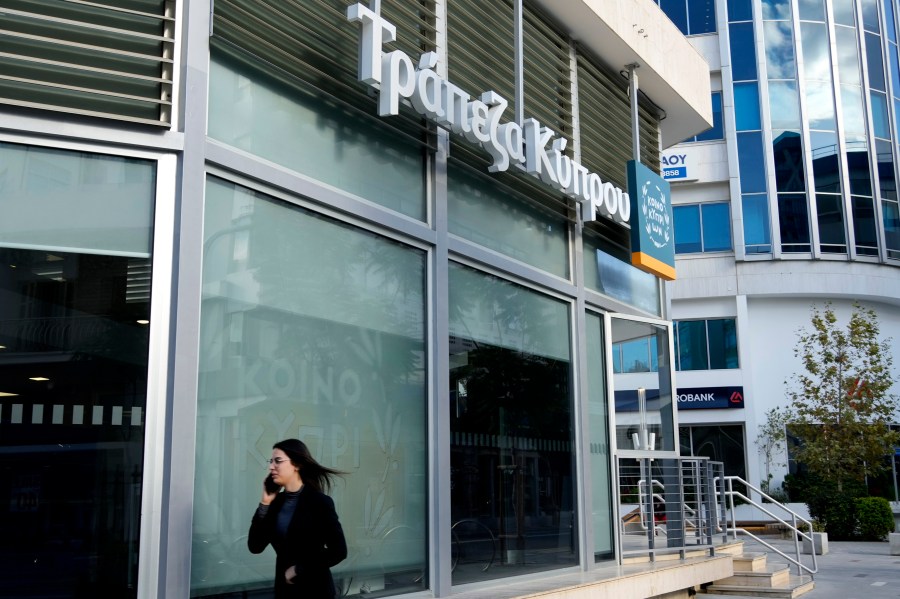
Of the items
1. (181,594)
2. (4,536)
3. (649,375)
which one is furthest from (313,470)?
(649,375)

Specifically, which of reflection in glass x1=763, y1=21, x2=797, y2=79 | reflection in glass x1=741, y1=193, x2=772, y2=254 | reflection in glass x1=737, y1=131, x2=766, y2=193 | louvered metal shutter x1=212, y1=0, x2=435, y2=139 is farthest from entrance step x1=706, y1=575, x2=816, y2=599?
reflection in glass x1=763, y1=21, x2=797, y2=79

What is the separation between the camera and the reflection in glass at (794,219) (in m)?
35.5

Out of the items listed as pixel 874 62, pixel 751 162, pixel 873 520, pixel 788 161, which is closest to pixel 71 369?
pixel 873 520

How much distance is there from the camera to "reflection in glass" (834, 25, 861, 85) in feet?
121

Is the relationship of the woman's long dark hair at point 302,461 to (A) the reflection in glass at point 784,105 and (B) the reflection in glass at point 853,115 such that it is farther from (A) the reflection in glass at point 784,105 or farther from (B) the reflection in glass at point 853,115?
(B) the reflection in glass at point 853,115

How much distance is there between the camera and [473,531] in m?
8.69

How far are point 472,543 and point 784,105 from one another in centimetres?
3168

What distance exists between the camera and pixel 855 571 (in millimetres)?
17359

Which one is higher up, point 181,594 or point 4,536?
point 4,536

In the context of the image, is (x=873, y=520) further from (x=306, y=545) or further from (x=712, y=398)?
(x=306, y=545)

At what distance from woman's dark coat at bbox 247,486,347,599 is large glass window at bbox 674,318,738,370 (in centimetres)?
3320

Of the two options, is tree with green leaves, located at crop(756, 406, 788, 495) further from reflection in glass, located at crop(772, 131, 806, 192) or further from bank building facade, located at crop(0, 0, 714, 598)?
bank building facade, located at crop(0, 0, 714, 598)

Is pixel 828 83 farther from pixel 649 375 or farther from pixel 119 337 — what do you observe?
pixel 119 337

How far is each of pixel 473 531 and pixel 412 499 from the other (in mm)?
1009
